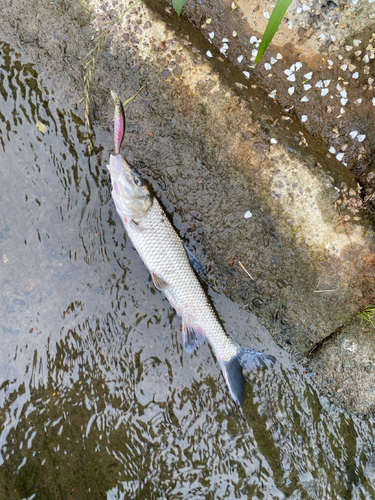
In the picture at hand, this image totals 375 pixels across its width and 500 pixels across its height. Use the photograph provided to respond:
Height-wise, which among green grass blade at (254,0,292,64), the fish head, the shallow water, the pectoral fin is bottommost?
the shallow water

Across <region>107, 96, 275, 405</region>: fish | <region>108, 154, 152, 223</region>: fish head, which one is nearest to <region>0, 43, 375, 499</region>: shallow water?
<region>107, 96, 275, 405</region>: fish

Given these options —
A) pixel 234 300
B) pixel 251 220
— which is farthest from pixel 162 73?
pixel 234 300

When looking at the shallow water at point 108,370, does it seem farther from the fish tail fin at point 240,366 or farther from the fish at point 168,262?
the fish at point 168,262

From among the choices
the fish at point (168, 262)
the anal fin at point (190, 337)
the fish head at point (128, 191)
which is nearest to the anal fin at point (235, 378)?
the fish at point (168, 262)

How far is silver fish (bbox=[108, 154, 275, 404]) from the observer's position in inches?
108

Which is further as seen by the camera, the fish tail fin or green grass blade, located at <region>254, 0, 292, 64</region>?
the fish tail fin

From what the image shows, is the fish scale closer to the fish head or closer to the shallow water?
the fish head

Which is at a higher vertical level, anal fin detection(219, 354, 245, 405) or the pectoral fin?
the pectoral fin

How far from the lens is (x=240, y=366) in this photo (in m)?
3.06

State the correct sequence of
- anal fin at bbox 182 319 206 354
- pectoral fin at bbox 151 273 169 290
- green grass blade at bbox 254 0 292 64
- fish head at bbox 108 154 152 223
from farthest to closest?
anal fin at bbox 182 319 206 354 → pectoral fin at bbox 151 273 169 290 → fish head at bbox 108 154 152 223 → green grass blade at bbox 254 0 292 64

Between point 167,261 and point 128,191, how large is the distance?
0.61 m

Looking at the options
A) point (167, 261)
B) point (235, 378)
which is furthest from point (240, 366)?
point (167, 261)

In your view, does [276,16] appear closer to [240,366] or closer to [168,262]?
[168,262]

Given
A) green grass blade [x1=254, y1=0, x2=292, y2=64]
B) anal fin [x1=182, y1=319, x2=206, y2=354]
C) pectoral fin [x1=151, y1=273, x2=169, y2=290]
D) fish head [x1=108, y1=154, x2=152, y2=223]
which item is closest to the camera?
green grass blade [x1=254, y1=0, x2=292, y2=64]
